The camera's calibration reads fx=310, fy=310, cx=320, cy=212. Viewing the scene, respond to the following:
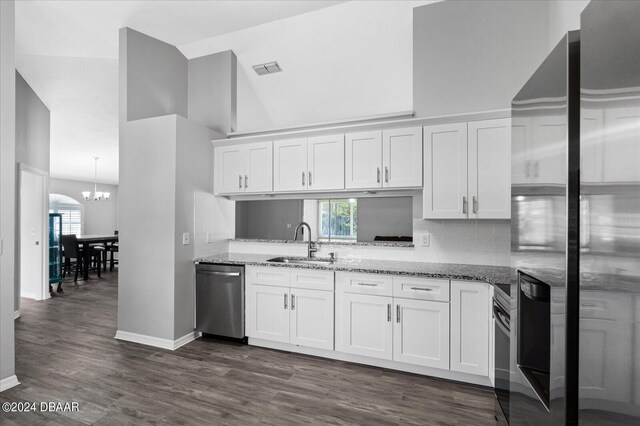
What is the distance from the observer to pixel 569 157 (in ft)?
3.23

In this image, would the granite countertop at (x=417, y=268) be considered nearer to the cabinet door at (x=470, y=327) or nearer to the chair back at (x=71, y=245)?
the cabinet door at (x=470, y=327)

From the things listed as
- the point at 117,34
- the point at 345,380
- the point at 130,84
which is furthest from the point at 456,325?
the point at 117,34

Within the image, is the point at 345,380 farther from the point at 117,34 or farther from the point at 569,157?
the point at 117,34

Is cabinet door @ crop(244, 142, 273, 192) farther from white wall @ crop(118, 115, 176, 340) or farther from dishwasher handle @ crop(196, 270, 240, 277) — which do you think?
dishwasher handle @ crop(196, 270, 240, 277)

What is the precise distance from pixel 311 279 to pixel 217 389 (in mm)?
1190

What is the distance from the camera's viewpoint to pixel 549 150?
1104 millimetres

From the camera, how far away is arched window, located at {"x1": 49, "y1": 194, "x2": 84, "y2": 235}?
9.20m

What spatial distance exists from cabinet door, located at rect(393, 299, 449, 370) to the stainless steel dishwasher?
1621 mm

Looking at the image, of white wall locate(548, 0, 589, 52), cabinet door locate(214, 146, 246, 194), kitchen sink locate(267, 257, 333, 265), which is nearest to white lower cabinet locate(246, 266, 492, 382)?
kitchen sink locate(267, 257, 333, 265)

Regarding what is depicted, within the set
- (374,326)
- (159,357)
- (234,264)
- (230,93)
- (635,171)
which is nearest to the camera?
(635,171)

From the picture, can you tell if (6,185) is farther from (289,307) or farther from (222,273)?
(289,307)

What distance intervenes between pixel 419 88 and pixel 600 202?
2701 millimetres

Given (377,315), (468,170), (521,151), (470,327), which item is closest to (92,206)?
(377,315)

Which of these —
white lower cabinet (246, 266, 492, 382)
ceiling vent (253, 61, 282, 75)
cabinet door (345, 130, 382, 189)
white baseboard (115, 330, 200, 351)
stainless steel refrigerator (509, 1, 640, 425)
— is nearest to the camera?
stainless steel refrigerator (509, 1, 640, 425)
